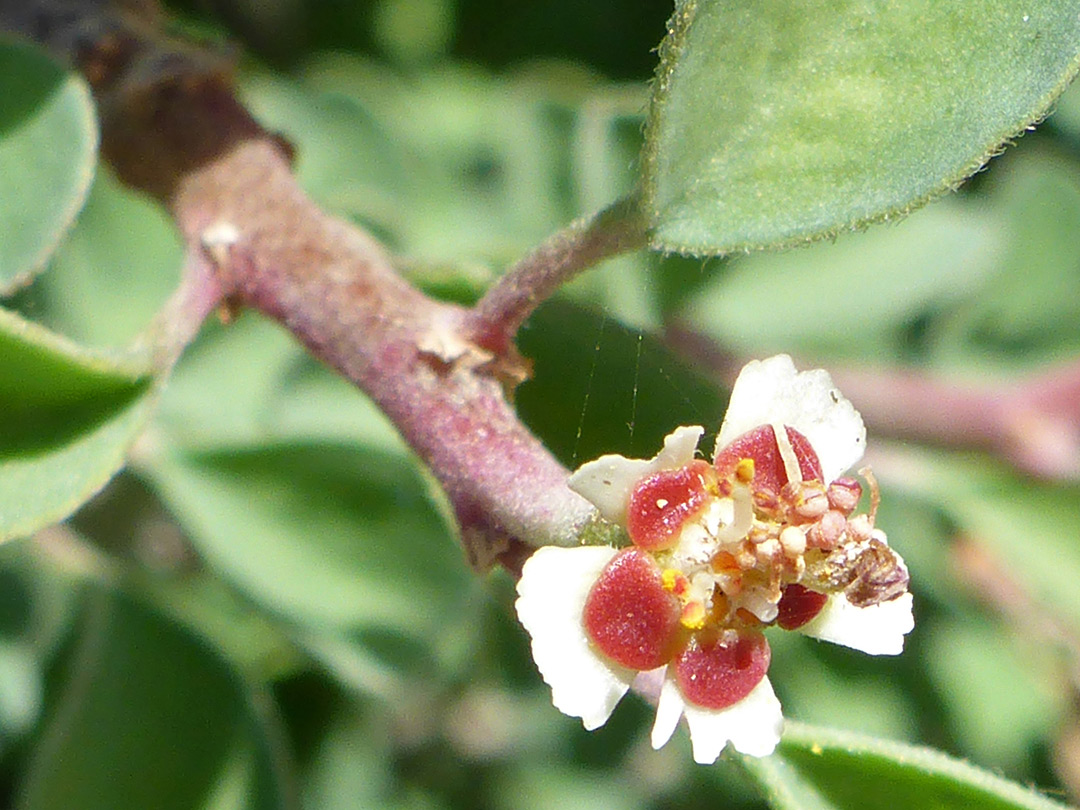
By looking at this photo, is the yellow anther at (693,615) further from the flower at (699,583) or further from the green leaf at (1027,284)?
the green leaf at (1027,284)

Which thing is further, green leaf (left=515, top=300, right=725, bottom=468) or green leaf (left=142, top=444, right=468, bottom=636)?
green leaf (left=142, top=444, right=468, bottom=636)

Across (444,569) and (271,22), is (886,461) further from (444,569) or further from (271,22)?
(271,22)

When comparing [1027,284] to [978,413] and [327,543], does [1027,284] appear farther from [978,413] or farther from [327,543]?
[327,543]

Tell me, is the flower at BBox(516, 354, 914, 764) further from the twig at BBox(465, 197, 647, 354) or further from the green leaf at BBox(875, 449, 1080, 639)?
the green leaf at BBox(875, 449, 1080, 639)

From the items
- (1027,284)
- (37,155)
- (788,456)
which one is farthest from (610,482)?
(1027,284)

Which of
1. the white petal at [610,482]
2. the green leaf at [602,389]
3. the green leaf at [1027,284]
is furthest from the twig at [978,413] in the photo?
the white petal at [610,482]

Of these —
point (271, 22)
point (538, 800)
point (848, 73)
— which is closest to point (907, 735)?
point (538, 800)

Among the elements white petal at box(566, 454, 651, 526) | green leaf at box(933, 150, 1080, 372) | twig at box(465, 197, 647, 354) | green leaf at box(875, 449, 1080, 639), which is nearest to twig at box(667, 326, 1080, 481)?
green leaf at box(875, 449, 1080, 639)
